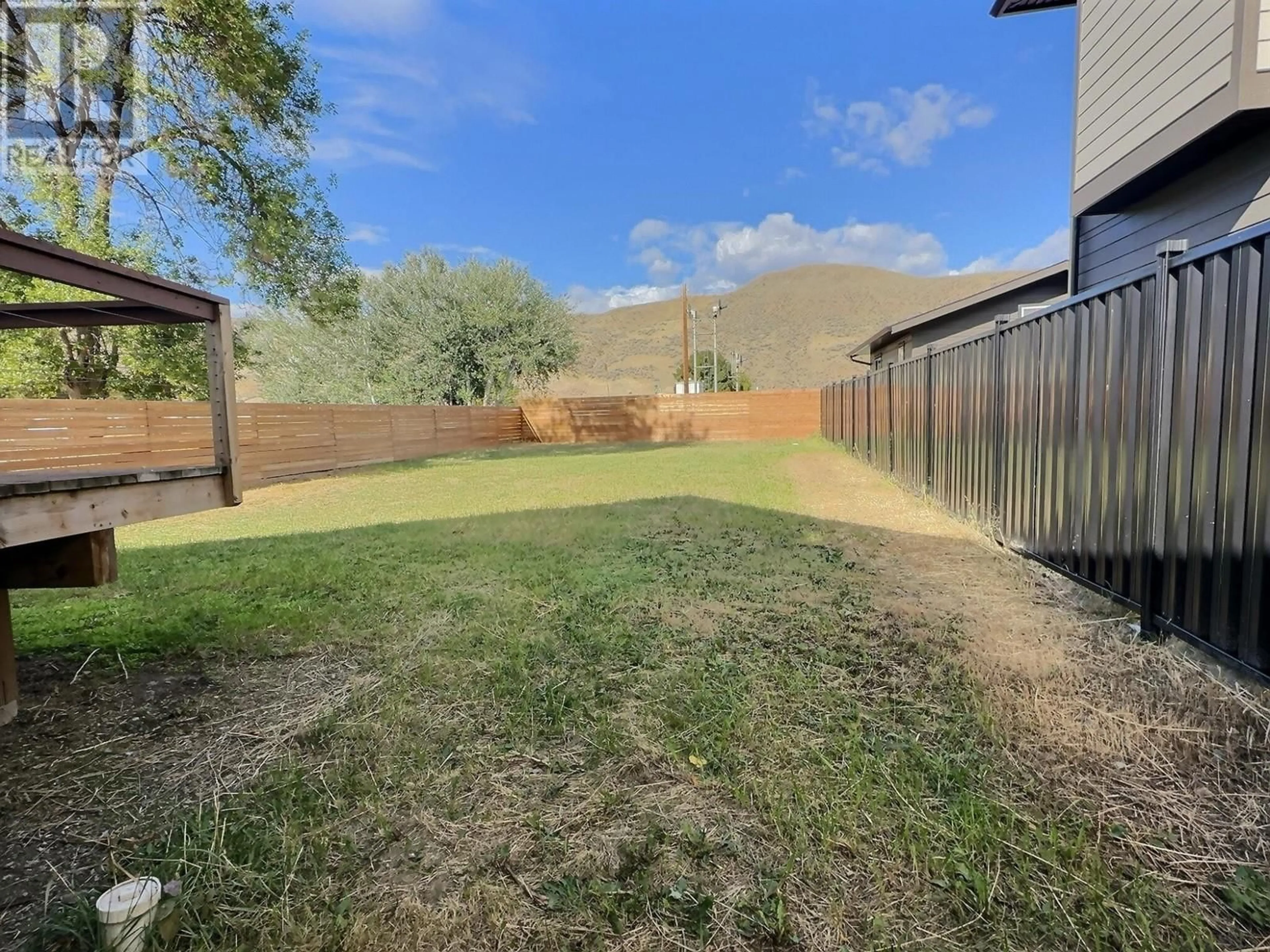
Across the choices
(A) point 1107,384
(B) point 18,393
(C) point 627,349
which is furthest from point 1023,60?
(C) point 627,349

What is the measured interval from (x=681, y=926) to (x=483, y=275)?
24192 millimetres

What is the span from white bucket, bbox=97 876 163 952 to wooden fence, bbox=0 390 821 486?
65.3 inches

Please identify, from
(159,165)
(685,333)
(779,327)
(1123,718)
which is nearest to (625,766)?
(1123,718)

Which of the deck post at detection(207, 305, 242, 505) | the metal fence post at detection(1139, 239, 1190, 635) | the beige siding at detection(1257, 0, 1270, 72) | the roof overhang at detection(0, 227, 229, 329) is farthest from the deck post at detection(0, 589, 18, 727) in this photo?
the beige siding at detection(1257, 0, 1270, 72)

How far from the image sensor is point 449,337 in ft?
75.5

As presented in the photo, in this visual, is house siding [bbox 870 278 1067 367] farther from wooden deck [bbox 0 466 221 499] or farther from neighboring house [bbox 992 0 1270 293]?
wooden deck [bbox 0 466 221 499]

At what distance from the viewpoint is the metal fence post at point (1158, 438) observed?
95.3 inches

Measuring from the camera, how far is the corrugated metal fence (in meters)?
1.99

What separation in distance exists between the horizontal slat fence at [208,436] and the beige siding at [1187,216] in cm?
615

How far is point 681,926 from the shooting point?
1345mm

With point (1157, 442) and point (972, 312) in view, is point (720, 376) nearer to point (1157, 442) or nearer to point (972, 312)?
point (972, 312)

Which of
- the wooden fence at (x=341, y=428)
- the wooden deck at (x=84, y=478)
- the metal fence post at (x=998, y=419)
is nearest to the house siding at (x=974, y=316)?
the wooden fence at (x=341, y=428)

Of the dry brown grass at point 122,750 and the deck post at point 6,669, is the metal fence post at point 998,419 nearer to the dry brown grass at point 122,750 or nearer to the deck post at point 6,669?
the dry brown grass at point 122,750

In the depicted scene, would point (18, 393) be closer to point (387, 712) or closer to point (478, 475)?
point (478, 475)
